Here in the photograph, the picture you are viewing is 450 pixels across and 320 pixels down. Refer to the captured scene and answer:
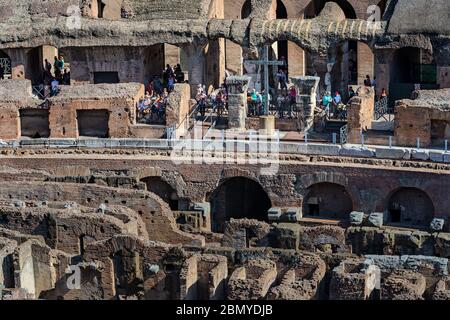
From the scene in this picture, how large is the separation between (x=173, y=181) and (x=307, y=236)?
319 inches

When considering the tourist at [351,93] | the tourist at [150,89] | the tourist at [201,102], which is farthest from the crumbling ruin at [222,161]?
the tourist at [351,93]

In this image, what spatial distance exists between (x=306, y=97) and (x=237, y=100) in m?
2.70

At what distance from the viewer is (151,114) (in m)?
48.3

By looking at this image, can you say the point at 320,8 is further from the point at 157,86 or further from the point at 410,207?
the point at 410,207

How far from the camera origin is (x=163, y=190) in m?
46.0

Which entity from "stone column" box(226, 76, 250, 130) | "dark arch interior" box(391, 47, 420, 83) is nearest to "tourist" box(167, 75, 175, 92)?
"stone column" box(226, 76, 250, 130)

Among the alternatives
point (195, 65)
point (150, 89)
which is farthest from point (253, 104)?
point (150, 89)

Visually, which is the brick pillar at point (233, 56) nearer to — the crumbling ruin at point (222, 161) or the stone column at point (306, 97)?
the crumbling ruin at point (222, 161)

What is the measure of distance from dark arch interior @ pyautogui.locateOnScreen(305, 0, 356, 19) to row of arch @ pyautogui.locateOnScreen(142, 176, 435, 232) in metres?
10.6

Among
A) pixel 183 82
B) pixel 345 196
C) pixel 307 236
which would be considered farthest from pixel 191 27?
pixel 307 236

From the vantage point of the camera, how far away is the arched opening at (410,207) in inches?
1679

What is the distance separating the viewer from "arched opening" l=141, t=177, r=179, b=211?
4584cm

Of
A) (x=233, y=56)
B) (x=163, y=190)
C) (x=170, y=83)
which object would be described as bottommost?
(x=163, y=190)

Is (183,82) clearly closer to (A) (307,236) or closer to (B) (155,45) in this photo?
(B) (155,45)
